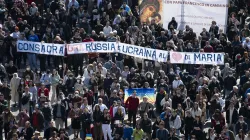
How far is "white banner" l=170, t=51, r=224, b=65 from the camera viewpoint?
45406 millimetres

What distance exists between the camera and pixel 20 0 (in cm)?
4978

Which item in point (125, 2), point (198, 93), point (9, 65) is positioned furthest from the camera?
point (125, 2)

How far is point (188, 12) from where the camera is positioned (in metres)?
50.0

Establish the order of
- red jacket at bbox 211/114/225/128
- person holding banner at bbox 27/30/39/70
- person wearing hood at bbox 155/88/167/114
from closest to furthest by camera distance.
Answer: red jacket at bbox 211/114/225/128 < person wearing hood at bbox 155/88/167/114 < person holding banner at bbox 27/30/39/70

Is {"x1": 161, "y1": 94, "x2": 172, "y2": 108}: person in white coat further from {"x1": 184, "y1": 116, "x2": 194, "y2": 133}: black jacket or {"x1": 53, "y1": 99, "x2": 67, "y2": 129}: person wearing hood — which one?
{"x1": 53, "y1": 99, "x2": 67, "y2": 129}: person wearing hood

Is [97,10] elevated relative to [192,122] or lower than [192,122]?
elevated

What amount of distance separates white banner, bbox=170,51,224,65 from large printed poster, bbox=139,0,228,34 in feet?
13.7

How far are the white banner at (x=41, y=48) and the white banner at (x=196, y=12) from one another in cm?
627

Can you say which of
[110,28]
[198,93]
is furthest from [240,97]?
[110,28]

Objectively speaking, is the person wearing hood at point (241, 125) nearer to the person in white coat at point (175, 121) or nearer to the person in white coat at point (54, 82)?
the person in white coat at point (175, 121)

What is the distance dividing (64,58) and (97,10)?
4.89m

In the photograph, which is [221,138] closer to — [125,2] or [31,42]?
[31,42]

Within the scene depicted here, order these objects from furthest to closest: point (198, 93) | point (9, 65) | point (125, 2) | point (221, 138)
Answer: point (125, 2), point (9, 65), point (198, 93), point (221, 138)

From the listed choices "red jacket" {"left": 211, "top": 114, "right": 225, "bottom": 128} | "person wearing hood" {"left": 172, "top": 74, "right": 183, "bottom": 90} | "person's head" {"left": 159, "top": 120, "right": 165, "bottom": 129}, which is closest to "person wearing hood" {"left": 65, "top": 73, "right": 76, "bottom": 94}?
"person wearing hood" {"left": 172, "top": 74, "right": 183, "bottom": 90}
